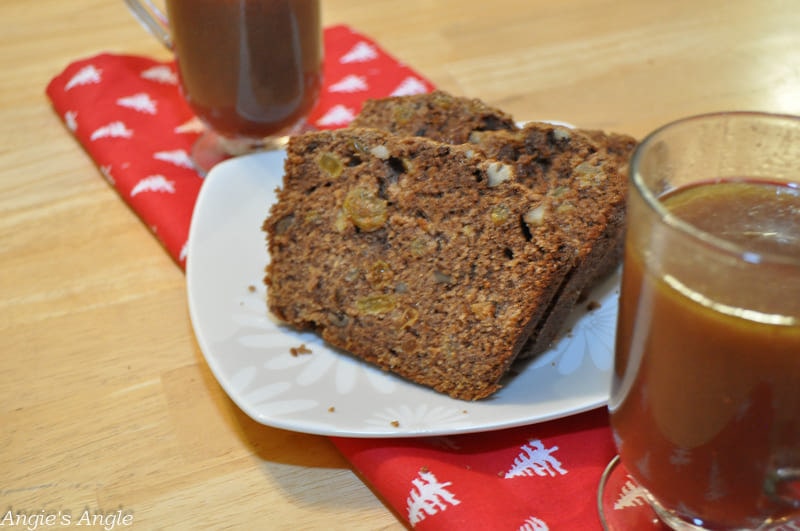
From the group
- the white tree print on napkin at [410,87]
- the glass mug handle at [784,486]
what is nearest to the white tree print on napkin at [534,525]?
the glass mug handle at [784,486]

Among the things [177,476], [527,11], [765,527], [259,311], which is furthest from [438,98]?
[527,11]

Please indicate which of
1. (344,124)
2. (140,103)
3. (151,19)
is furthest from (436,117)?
(140,103)

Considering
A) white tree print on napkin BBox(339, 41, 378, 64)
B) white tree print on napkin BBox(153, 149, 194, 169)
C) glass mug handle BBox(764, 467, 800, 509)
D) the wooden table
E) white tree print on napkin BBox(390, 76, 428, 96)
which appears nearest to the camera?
glass mug handle BBox(764, 467, 800, 509)

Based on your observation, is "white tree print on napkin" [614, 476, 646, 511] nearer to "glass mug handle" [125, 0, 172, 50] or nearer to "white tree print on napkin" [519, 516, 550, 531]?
"white tree print on napkin" [519, 516, 550, 531]

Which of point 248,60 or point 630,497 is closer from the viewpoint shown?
point 630,497

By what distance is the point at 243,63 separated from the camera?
187cm

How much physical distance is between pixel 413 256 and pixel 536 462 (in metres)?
0.39

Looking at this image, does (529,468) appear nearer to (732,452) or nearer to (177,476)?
(732,452)

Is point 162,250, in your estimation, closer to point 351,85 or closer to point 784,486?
point 351,85

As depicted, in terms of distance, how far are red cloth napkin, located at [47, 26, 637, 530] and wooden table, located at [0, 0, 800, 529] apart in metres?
0.06

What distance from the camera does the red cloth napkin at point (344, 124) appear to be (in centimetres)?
125

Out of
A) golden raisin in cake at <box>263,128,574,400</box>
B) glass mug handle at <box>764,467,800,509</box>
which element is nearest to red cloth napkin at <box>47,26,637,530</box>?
golden raisin in cake at <box>263,128,574,400</box>

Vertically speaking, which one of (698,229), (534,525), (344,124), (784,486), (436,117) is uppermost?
(698,229)

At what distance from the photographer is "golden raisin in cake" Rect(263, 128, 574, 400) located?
1.33 meters
